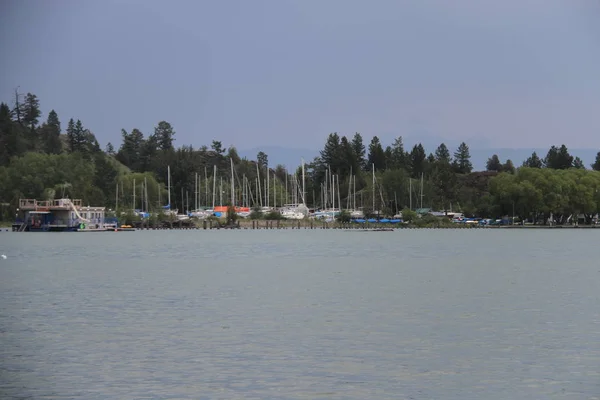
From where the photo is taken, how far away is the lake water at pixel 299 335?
72.7ft

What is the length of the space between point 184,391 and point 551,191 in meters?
153

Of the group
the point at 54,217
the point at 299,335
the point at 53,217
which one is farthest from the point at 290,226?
the point at 299,335

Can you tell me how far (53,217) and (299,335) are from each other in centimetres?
12797

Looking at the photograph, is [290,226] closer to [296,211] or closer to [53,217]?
[296,211]

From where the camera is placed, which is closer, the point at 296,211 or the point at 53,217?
the point at 53,217

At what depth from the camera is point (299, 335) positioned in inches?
1161

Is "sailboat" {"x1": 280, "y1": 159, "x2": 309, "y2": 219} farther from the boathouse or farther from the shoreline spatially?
the boathouse

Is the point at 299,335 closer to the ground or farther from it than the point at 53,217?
closer to the ground

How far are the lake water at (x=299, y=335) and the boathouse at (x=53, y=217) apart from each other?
311 feet

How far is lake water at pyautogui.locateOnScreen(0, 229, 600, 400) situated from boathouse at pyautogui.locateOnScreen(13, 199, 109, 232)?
94.8 m

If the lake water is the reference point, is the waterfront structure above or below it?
above

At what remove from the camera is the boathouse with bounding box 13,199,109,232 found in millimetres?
148375

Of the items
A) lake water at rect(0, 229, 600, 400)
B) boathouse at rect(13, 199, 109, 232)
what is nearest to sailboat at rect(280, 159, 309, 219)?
boathouse at rect(13, 199, 109, 232)

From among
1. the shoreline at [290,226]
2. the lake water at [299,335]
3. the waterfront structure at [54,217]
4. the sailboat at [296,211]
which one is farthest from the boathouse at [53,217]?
the lake water at [299,335]
